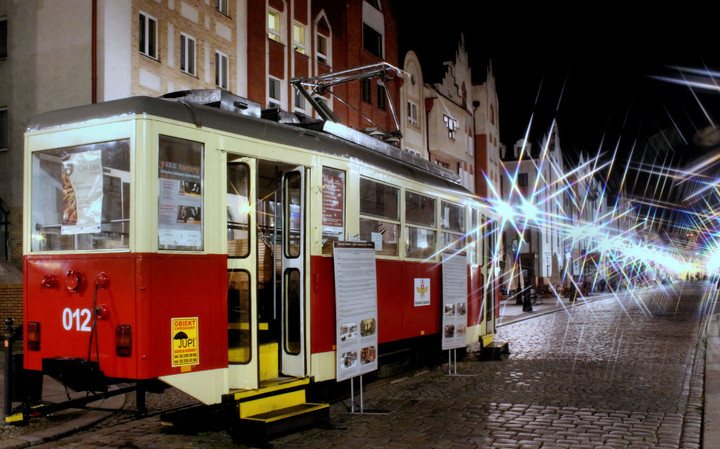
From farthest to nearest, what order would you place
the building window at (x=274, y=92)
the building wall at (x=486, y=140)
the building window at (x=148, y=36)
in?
the building wall at (x=486, y=140) → the building window at (x=274, y=92) → the building window at (x=148, y=36)

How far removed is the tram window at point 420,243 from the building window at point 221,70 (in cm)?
1290

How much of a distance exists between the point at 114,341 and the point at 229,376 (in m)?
1.24

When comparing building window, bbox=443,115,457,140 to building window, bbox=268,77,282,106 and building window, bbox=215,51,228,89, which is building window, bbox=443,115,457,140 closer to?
building window, bbox=268,77,282,106

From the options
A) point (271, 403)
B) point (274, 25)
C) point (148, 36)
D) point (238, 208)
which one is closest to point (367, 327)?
point (271, 403)

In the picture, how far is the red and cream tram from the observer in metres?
6.22

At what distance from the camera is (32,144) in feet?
23.0

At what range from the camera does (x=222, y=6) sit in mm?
22359

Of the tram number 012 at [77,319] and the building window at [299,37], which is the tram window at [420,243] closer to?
the tram number 012 at [77,319]

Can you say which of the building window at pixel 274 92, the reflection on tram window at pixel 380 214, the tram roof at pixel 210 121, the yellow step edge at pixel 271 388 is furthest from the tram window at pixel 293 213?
the building window at pixel 274 92

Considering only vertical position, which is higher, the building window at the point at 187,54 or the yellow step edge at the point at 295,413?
the building window at the point at 187,54

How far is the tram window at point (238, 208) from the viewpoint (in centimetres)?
716

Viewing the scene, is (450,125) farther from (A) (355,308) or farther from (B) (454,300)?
(A) (355,308)

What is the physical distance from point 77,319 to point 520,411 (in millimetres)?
5102

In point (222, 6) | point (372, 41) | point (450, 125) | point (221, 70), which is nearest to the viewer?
point (221, 70)
